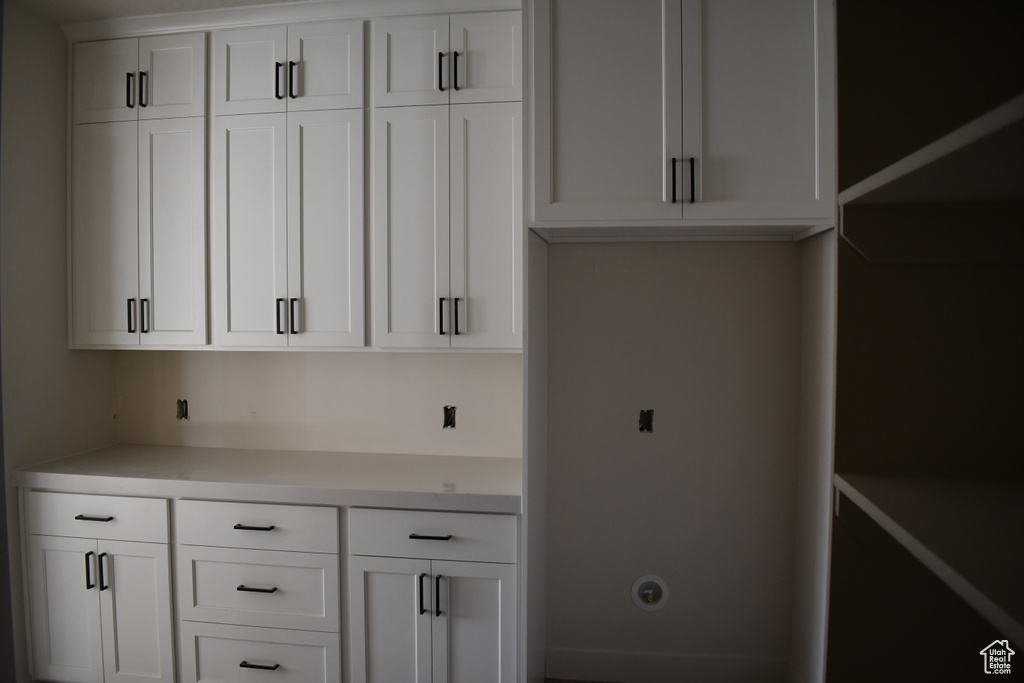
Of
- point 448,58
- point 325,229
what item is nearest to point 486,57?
point 448,58

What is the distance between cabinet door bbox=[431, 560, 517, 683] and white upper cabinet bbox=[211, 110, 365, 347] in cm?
94

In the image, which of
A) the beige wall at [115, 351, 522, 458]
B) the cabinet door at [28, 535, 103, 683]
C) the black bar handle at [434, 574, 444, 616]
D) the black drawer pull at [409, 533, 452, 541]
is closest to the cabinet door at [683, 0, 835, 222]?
the beige wall at [115, 351, 522, 458]

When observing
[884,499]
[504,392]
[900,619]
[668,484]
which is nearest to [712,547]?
[668,484]

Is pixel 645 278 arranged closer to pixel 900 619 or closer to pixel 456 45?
pixel 456 45

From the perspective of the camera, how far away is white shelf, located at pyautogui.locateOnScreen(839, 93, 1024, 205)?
57 cm

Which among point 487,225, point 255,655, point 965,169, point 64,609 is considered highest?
point 487,225

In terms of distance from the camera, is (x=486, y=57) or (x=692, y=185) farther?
(x=486, y=57)

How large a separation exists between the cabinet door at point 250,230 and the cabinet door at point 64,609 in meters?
1.02

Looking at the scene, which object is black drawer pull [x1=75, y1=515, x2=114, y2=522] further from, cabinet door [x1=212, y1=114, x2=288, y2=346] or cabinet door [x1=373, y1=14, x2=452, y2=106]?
cabinet door [x1=373, y1=14, x2=452, y2=106]

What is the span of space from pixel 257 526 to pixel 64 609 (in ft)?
3.01

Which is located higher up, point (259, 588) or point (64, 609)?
point (259, 588)

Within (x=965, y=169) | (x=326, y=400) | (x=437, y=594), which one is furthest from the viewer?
(x=326, y=400)

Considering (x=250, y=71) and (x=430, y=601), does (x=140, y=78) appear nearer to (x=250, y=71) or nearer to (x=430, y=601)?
(x=250, y=71)

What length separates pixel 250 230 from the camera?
2373mm
